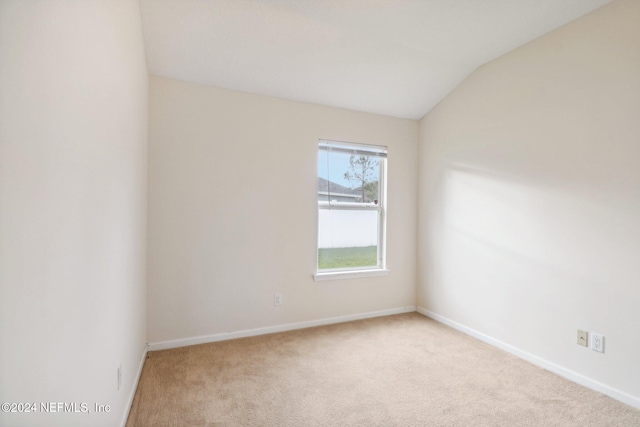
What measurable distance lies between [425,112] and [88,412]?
392 centimetres

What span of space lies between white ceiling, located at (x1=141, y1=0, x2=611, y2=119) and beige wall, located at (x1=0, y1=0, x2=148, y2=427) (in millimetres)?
732

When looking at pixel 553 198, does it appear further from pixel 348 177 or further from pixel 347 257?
pixel 347 257

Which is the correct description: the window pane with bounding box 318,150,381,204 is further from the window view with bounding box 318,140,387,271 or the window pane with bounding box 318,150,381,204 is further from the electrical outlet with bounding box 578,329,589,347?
the electrical outlet with bounding box 578,329,589,347

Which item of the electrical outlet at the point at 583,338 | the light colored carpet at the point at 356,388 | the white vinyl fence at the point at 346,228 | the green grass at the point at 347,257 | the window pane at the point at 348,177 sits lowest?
the light colored carpet at the point at 356,388

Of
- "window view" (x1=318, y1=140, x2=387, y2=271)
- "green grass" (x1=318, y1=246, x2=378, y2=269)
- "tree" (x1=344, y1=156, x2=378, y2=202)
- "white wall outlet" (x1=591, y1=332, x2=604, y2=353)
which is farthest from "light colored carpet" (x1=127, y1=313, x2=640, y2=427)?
"tree" (x1=344, y1=156, x2=378, y2=202)

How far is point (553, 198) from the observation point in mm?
2543

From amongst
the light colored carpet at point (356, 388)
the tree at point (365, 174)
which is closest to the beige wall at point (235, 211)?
the tree at point (365, 174)

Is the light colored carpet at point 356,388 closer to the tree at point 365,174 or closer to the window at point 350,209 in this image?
the window at point 350,209

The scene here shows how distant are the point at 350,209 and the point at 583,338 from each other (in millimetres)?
2282

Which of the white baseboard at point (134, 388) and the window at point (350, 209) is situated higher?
the window at point (350, 209)

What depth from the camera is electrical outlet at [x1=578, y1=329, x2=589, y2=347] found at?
2332 millimetres

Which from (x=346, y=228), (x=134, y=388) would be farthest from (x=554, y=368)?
(x=134, y=388)

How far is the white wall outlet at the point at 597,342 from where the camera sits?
225cm

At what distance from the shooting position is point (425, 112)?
3.84m
